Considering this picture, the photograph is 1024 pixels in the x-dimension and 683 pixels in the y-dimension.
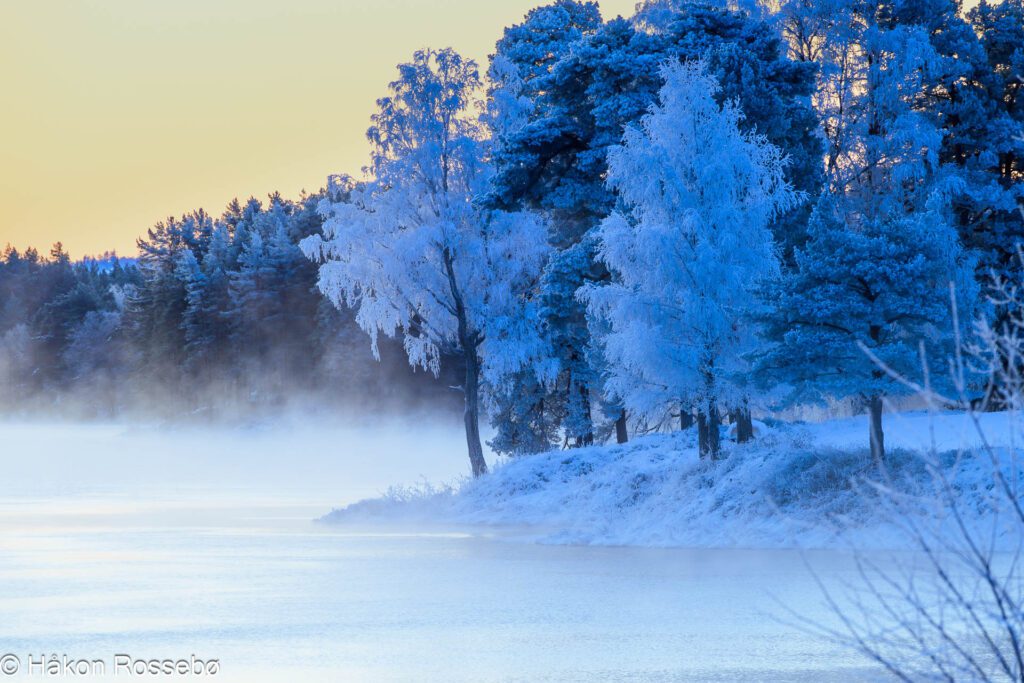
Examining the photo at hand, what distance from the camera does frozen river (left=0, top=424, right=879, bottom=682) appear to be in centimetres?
1191

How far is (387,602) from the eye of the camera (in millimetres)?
16359

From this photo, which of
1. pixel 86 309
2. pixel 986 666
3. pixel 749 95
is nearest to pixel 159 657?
pixel 986 666

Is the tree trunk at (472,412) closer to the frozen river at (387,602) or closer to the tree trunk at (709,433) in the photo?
the frozen river at (387,602)

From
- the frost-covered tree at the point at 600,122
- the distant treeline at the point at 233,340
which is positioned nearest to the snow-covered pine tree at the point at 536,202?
the frost-covered tree at the point at 600,122

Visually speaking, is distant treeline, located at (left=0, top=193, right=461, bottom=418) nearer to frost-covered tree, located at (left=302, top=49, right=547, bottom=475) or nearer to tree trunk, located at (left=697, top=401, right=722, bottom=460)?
frost-covered tree, located at (left=302, top=49, right=547, bottom=475)

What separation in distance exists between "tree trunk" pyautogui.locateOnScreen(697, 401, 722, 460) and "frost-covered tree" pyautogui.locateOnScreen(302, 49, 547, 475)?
9.36 meters

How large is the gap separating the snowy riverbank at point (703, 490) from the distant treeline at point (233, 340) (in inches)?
1638

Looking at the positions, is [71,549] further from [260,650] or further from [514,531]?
[260,650]

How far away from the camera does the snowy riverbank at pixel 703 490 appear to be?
69.5 ft

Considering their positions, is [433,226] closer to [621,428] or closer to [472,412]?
[472,412]

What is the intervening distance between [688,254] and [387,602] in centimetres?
1214

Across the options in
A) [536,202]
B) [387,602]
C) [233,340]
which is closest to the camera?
[387,602]

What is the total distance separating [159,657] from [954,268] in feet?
79.8

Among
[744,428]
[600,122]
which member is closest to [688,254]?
[744,428]
